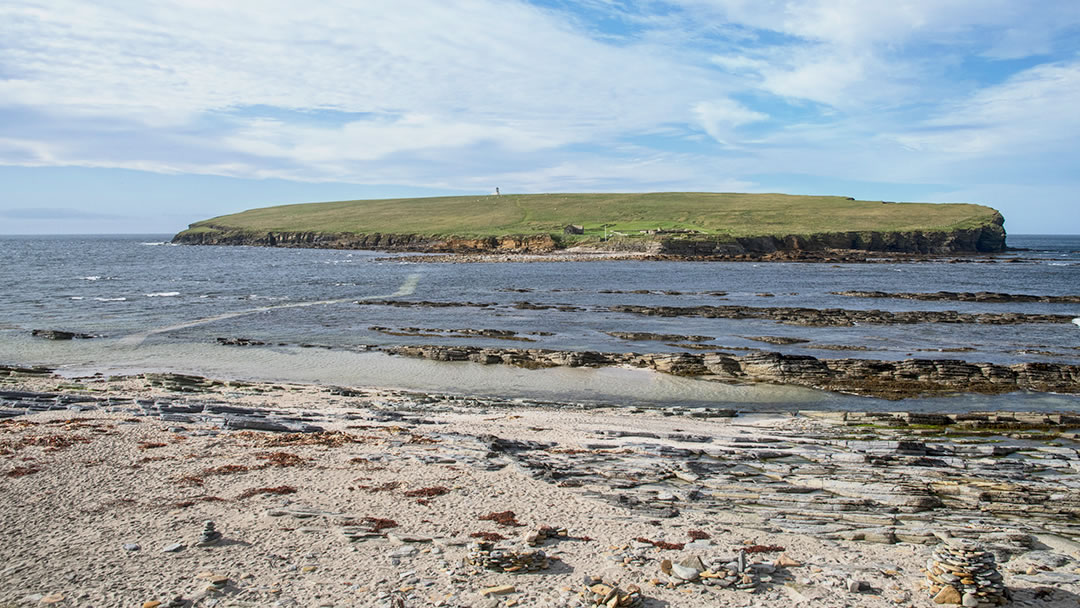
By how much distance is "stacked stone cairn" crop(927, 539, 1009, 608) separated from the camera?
11.2 meters

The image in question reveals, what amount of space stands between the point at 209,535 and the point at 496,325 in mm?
35155

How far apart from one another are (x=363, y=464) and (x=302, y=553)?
202 inches

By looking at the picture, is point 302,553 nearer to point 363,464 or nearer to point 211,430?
point 363,464

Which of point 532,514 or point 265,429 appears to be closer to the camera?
point 532,514

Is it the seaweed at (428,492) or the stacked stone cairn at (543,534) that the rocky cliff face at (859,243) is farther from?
the stacked stone cairn at (543,534)

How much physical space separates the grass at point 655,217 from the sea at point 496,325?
45976 mm

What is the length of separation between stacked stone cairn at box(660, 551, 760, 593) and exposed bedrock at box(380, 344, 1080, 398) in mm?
19289

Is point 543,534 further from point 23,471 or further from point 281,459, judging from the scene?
point 23,471

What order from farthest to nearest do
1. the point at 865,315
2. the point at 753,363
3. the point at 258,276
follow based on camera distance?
1. the point at 258,276
2. the point at 865,315
3. the point at 753,363

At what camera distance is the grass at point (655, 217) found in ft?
458

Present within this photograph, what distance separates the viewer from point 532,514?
14.8 metres

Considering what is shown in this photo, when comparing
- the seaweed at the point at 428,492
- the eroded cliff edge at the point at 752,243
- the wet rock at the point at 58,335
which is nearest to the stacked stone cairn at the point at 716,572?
the seaweed at the point at 428,492

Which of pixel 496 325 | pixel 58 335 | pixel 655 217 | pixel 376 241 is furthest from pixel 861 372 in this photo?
pixel 376 241

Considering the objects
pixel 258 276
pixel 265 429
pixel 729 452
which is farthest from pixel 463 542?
pixel 258 276
